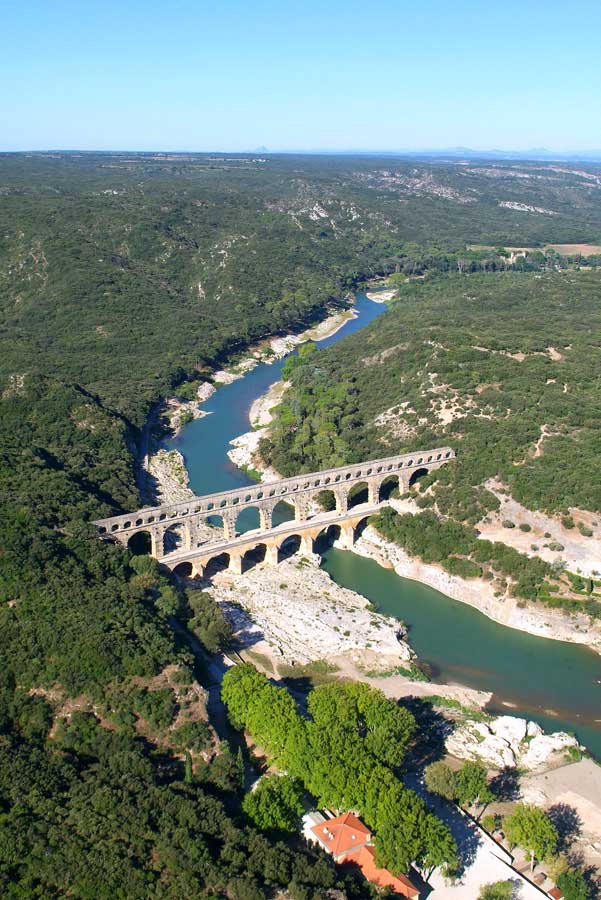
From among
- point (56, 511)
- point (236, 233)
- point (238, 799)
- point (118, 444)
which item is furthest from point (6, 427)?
point (236, 233)

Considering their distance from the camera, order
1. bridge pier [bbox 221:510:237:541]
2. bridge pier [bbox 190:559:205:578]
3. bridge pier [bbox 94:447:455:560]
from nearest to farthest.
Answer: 1. bridge pier [bbox 94:447:455:560]
2. bridge pier [bbox 190:559:205:578]
3. bridge pier [bbox 221:510:237:541]

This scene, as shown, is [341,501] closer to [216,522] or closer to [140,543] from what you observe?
[216,522]

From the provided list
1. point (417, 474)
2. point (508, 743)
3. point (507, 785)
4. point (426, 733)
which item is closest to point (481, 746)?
point (508, 743)

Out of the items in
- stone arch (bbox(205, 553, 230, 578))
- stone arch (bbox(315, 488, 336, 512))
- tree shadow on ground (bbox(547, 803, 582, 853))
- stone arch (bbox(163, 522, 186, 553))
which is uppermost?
stone arch (bbox(315, 488, 336, 512))

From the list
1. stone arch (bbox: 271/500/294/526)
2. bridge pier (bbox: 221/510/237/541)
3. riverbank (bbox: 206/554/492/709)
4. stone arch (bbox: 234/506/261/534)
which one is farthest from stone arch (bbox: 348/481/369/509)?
bridge pier (bbox: 221/510/237/541)

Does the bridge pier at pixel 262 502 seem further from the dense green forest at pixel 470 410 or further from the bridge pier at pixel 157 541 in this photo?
the dense green forest at pixel 470 410

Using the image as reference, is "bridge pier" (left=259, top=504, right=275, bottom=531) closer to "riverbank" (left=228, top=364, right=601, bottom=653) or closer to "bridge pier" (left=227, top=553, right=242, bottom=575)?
"bridge pier" (left=227, top=553, right=242, bottom=575)

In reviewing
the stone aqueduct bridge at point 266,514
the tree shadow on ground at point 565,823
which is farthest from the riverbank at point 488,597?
the tree shadow on ground at point 565,823
